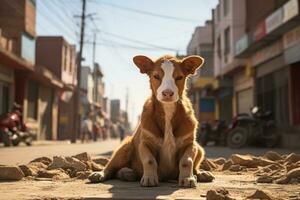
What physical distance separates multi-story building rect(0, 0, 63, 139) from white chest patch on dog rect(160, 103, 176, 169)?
18.7 m

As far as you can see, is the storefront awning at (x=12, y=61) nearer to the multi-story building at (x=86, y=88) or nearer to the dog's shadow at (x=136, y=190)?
the dog's shadow at (x=136, y=190)

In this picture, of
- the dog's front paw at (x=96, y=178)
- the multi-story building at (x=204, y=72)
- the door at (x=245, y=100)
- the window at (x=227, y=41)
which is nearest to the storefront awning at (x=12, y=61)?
the door at (x=245, y=100)

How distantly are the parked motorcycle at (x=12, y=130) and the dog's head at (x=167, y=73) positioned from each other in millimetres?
16297

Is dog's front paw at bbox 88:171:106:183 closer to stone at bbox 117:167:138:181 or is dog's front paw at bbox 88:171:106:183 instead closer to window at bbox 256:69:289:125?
stone at bbox 117:167:138:181

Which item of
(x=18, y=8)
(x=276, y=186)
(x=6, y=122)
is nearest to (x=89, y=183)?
(x=276, y=186)

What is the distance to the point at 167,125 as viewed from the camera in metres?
5.52

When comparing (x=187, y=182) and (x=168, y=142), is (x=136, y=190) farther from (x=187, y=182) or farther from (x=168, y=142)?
(x=168, y=142)

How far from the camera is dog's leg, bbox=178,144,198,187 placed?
515 centimetres

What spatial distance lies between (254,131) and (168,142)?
14.6 m

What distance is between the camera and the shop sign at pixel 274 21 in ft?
64.6

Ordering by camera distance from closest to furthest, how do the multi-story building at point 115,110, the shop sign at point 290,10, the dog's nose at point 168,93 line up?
the dog's nose at point 168,93 < the shop sign at point 290,10 < the multi-story building at point 115,110

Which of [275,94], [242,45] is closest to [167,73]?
[275,94]

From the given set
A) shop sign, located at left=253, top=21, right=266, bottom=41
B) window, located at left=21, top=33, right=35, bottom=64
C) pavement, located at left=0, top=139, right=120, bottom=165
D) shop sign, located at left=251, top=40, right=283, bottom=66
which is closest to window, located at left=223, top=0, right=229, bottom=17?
shop sign, located at left=251, top=40, right=283, bottom=66

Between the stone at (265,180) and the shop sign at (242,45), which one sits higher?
the shop sign at (242,45)
